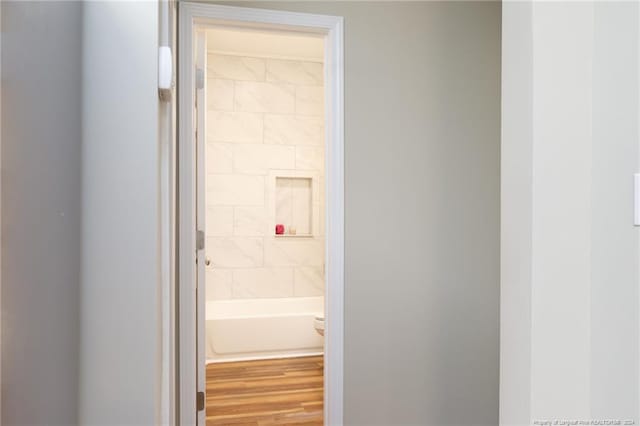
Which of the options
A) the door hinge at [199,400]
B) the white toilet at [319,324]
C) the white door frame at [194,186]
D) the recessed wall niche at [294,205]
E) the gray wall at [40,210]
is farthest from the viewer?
the recessed wall niche at [294,205]

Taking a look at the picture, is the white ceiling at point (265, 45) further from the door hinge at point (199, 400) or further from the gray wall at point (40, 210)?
the gray wall at point (40, 210)

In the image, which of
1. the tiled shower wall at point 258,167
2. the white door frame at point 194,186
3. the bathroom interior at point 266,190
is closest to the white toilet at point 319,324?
the bathroom interior at point 266,190

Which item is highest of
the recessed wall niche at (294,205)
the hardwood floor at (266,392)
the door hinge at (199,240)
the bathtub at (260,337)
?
A: the recessed wall niche at (294,205)

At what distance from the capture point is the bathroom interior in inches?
167

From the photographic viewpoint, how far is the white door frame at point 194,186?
2.12m

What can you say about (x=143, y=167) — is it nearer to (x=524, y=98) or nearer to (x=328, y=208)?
(x=524, y=98)

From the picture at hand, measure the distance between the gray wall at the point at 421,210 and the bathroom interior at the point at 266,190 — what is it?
1.86 metres

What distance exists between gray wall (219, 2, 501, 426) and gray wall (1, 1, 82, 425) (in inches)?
67.7

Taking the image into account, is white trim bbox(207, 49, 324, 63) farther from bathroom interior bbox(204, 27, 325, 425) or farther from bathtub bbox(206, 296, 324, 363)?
bathtub bbox(206, 296, 324, 363)

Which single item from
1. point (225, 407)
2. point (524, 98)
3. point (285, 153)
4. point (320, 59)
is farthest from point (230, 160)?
point (524, 98)

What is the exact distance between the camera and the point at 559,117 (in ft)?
4.43

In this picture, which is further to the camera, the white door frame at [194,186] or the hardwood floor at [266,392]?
the hardwood floor at [266,392]

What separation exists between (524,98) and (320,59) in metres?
3.70

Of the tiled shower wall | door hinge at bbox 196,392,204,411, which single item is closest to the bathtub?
the tiled shower wall
